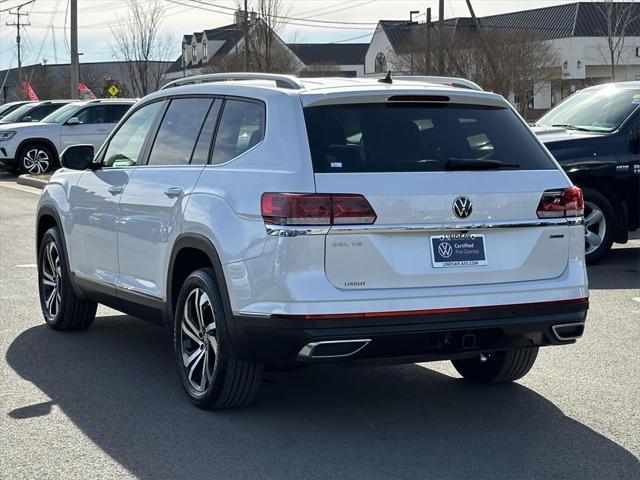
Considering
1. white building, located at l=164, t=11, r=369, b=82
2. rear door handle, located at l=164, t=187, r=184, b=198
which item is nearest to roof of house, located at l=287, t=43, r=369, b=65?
white building, located at l=164, t=11, r=369, b=82

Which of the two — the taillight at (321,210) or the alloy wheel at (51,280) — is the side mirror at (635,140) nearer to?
the alloy wheel at (51,280)

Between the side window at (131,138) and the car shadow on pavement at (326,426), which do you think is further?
the side window at (131,138)

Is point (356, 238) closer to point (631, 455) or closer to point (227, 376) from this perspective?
point (227, 376)

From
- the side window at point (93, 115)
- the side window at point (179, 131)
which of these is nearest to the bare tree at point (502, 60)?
the side window at point (93, 115)

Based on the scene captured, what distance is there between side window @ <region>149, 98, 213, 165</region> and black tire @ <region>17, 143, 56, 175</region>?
21.2 metres

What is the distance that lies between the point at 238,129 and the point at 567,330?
2.08 meters

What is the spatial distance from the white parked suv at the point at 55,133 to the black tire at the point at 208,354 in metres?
20.6

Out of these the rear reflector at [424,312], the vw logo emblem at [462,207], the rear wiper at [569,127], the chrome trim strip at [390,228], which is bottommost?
the rear reflector at [424,312]

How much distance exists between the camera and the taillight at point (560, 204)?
571cm

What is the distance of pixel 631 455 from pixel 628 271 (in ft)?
→ 21.2

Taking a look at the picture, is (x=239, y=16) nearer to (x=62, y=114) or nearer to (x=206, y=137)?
(x=62, y=114)

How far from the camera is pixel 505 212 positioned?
5574mm

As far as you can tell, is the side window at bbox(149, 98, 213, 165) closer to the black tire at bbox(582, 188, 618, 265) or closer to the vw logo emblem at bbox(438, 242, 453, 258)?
the vw logo emblem at bbox(438, 242, 453, 258)

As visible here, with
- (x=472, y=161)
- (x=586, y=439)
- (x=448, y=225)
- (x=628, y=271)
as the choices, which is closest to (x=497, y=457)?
(x=586, y=439)
